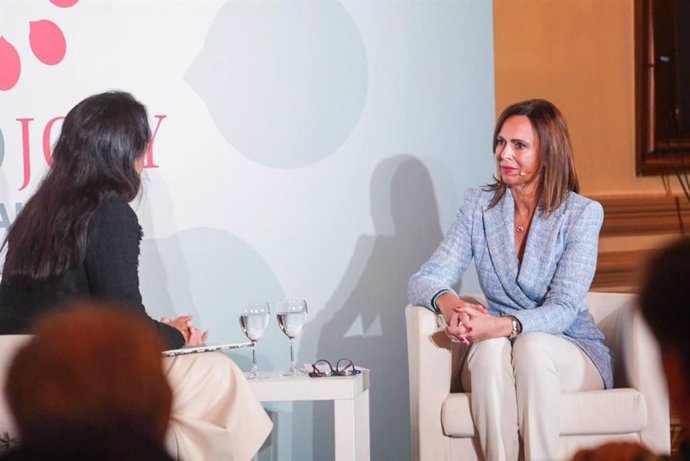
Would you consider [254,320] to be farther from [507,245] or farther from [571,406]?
[571,406]

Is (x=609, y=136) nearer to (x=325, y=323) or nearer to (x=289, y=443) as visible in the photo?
(x=325, y=323)

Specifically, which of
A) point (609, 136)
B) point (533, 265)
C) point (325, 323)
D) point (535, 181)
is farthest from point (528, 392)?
point (609, 136)

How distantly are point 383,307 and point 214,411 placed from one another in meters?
1.42

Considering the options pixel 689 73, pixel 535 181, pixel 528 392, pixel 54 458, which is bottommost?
pixel 528 392

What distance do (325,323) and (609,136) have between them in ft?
5.00

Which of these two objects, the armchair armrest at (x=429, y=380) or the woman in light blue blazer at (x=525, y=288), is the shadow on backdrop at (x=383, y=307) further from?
the armchair armrest at (x=429, y=380)

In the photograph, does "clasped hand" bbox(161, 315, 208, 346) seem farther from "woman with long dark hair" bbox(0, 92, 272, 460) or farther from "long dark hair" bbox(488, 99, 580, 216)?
"long dark hair" bbox(488, 99, 580, 216)

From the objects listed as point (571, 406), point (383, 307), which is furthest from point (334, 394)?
point (383, 307)

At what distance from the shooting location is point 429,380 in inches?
130

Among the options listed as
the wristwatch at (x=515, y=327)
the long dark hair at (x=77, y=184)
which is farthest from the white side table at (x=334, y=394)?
the long dark hair at (x=77, y=184)

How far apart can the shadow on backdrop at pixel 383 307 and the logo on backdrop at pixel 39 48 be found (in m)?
1.29

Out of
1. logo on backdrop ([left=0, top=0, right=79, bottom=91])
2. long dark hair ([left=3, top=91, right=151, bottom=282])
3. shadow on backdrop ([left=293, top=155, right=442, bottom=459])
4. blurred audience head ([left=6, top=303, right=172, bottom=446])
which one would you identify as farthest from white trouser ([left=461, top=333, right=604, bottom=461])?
blurred audience head ([left=6, top=303, right=172, bottom=446])

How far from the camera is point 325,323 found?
4.15 m

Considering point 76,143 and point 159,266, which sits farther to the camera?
point 159,266
